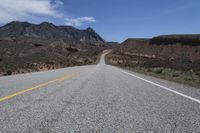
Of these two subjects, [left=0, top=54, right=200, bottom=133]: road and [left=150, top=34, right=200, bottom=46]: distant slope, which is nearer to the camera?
[left=0, top=54, right=200, bottom=133]: road

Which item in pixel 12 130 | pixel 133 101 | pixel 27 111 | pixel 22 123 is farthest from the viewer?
pixel 133 101

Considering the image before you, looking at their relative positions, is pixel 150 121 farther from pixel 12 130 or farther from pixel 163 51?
pixel 163 51

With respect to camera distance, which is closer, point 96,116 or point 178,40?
point 96,116

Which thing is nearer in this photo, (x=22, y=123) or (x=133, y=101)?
(x=22, y=123)

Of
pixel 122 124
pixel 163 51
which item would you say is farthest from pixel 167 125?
pixel 163 51

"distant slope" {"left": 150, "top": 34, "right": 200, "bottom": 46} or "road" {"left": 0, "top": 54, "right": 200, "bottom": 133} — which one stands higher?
"distant slope" {"left": 150, "top": 34, "right": 200, "bottom": 46}

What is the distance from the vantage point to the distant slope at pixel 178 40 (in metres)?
99.5

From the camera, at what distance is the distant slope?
99494 mm

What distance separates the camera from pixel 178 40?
10431 centimetres

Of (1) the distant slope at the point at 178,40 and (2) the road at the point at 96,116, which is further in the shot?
(1) the distant slope at the point at 178,40

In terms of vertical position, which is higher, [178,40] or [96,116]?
[178,40]

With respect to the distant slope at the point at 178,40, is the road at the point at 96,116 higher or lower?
lower

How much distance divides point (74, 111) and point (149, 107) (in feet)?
5.30

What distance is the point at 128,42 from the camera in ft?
398
